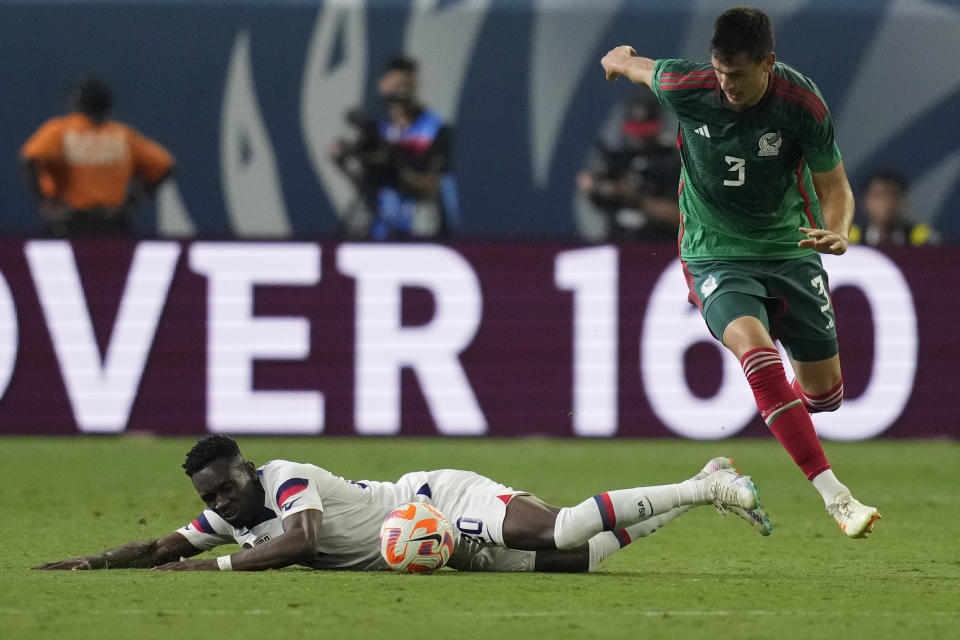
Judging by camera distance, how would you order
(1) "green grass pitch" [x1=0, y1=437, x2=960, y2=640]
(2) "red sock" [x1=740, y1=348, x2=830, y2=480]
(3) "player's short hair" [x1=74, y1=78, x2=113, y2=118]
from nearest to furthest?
(1) "green grass pitch" [x1=0, y1=437, x2=960, y2=640], (2) "red sock" [x1=740, y1=348, x2=830, y2=480], (3) "player's short hair" [x1=74, y1=78, x2=113, y2=118]

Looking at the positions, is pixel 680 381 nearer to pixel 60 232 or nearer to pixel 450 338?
pixel 450 338

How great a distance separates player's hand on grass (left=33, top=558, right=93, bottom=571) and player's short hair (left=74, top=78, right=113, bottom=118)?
22.2 ft

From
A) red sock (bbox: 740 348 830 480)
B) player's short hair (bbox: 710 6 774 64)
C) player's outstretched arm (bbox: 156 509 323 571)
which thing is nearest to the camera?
player's outstretched arm (bbox: 156 509 323 571)

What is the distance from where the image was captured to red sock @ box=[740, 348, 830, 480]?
Answer: 6.51m

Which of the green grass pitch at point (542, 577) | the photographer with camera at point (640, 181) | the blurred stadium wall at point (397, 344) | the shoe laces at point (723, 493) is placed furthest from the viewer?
the photographer with camera at point (640, 181)

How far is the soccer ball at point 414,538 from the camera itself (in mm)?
6309

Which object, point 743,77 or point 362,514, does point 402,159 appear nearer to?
point 743,77

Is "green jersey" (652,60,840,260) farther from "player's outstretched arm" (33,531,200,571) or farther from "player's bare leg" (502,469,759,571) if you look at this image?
"player's outstretched arm" (33,531,200,571)

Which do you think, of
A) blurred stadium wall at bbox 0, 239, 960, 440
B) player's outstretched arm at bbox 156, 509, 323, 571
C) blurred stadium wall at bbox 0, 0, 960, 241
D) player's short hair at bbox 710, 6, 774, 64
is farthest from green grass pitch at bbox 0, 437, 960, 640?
blurred stadium wall at bbox 0, 0, 960, 241

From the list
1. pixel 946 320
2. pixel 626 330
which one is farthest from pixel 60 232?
pixel 946 320

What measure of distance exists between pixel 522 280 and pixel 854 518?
6081mm

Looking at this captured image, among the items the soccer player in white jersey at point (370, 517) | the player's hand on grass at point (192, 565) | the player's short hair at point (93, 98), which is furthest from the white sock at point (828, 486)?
the player's short hair at point (93, 98)

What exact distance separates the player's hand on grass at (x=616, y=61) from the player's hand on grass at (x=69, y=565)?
2.86m

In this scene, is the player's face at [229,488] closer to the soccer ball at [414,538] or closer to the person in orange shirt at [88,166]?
the soccer ball at [414,538]
